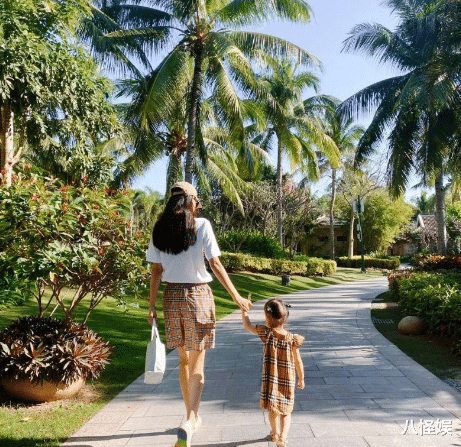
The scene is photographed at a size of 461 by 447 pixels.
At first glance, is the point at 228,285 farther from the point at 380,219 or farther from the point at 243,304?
the point at 380,219

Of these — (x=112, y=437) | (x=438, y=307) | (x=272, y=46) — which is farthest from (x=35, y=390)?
(x=272, y=46)

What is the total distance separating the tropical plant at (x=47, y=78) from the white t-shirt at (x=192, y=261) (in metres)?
4.53

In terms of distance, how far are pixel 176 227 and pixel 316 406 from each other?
2.22 meters

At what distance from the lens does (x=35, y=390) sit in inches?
189

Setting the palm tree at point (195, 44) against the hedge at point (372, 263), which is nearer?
the palm tree at point (195, 44)

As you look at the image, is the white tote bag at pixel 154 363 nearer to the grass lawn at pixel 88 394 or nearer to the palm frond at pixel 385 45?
the grass lawn at pixel 88 394

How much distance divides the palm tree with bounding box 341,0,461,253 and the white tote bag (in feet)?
45.1

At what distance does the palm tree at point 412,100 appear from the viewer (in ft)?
54.0

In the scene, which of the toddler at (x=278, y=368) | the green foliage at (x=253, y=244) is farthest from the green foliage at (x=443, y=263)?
the toddler at (x=278, y=368)

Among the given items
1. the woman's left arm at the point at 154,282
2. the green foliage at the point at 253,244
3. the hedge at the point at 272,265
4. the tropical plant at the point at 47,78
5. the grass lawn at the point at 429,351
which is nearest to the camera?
the woman's left arm at the point at 154,282

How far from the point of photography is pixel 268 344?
3686 millimetres

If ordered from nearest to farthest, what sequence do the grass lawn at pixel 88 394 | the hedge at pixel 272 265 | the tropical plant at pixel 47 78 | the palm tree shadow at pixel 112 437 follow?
1. the palm tree shadow at pixel 112 437
2. the grass lawn at pixel 88 394
3. the tropical plant at pixel 47 78
4. the hedge at pixel 272 265

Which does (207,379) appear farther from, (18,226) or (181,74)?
(181,74)

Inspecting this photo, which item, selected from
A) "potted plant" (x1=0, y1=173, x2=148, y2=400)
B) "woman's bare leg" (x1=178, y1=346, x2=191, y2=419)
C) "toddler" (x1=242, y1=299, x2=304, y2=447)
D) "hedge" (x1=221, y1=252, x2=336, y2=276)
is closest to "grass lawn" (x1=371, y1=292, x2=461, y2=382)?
"toddler" (x1=242, y1=299, x2=304, y2=447)
